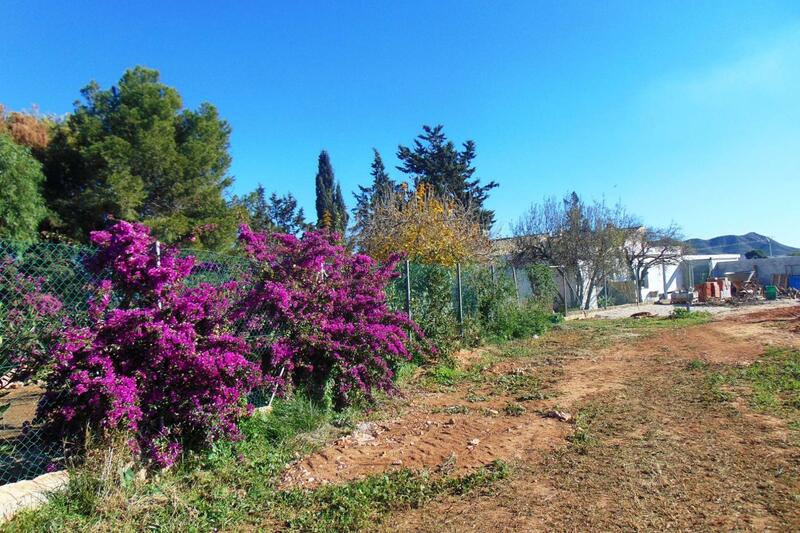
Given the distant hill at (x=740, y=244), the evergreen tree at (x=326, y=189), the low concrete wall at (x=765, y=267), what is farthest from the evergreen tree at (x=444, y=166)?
the distant hill at (x=740, y=244)

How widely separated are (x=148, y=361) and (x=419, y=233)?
10.8m

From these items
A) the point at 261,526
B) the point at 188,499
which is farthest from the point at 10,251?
the point at 261,526

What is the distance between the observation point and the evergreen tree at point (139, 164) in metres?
16.0

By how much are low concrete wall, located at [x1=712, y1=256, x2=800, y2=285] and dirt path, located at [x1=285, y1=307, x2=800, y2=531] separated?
33840 millimetres

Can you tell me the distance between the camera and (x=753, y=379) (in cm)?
756

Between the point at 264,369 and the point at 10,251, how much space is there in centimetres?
261

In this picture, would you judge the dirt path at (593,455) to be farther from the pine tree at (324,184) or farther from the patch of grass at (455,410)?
the pine tree at (324,184)

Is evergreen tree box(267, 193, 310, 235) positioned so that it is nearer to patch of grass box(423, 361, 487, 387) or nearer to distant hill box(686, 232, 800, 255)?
patch of grass box(423, 361, 487, 387)

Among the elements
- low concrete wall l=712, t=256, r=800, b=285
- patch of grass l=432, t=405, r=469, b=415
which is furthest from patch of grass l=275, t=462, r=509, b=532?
low concrete wall l=712, t=256, r=800, b=285

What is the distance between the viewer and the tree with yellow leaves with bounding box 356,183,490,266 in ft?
47.1

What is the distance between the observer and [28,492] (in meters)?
3.40

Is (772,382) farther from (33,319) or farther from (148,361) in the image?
(33,319)

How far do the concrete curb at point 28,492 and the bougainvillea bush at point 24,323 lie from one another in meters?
0.77

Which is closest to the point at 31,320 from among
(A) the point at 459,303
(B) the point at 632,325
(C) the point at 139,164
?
(A) the point at 459,303
